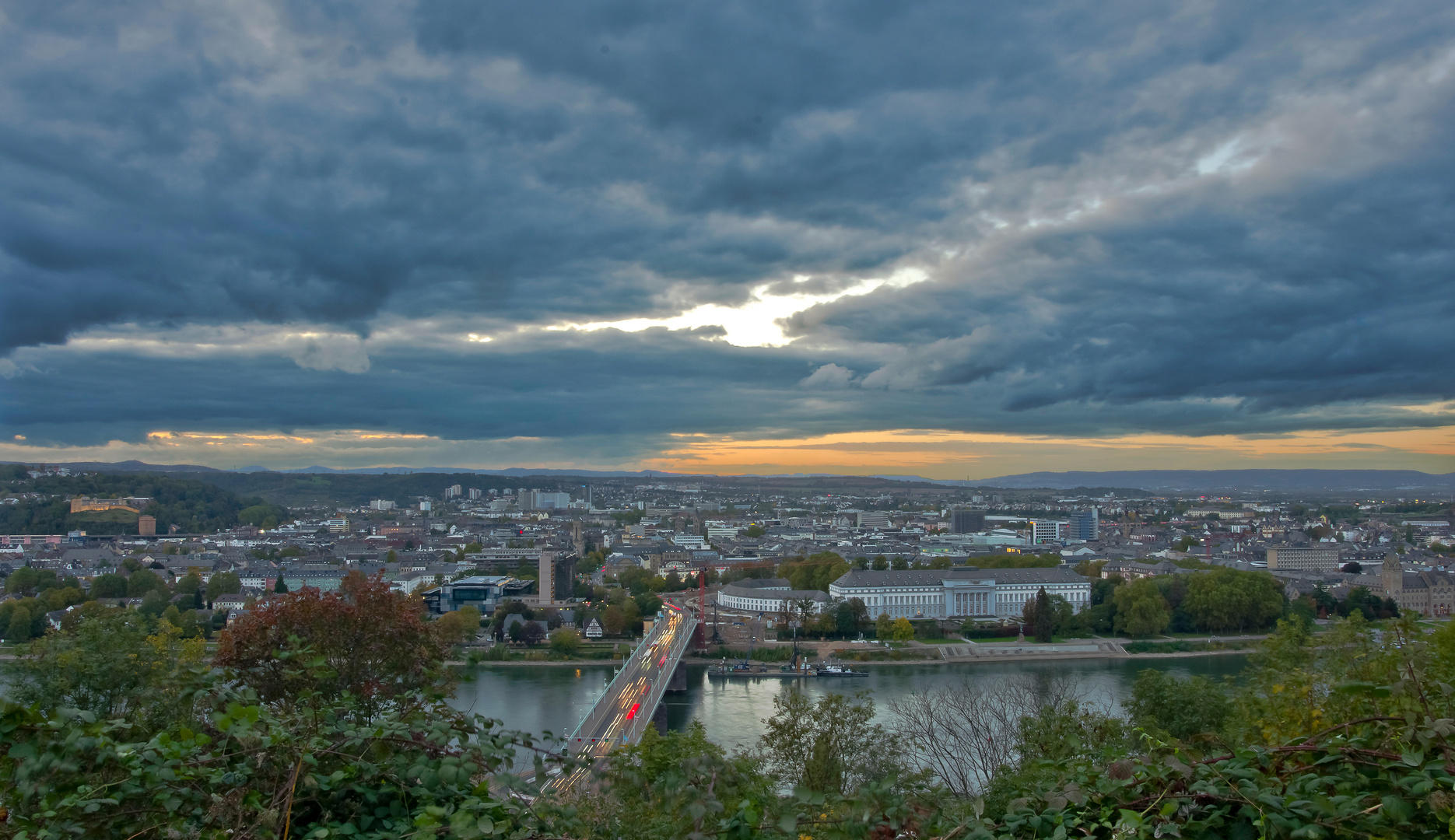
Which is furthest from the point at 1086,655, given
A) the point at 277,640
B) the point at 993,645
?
the point at 277,640

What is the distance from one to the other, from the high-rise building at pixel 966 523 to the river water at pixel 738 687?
113 feet

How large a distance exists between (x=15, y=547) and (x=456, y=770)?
4294 cm

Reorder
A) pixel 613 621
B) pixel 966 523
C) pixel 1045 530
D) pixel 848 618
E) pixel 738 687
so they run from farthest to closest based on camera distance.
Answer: pixel 1045 530 → pixel 966 523 → pixel 848 618 → pixel 613 621 → pixel 738 687

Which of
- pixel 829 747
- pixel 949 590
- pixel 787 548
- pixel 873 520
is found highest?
pixel 829 747

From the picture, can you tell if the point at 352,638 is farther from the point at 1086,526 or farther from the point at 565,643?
the point at 1086,526

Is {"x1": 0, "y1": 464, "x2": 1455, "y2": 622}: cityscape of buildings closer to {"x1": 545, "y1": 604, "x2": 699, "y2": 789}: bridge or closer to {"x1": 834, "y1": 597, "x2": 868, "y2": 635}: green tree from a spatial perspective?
{"x1": 834, "y1": 597, "x2": 868, "y2": 635}: green tree

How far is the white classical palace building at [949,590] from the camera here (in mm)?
25000

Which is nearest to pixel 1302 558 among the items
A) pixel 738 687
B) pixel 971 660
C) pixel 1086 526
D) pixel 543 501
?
pixel 1086 526

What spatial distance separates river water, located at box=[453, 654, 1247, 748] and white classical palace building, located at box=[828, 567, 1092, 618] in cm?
788

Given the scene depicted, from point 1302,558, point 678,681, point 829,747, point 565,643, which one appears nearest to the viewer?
point 829,747

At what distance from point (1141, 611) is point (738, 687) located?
10.1m

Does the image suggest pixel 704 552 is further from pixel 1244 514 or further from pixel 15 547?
pixel 1244 514

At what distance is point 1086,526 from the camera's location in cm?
5316

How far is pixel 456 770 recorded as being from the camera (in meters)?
0.97
